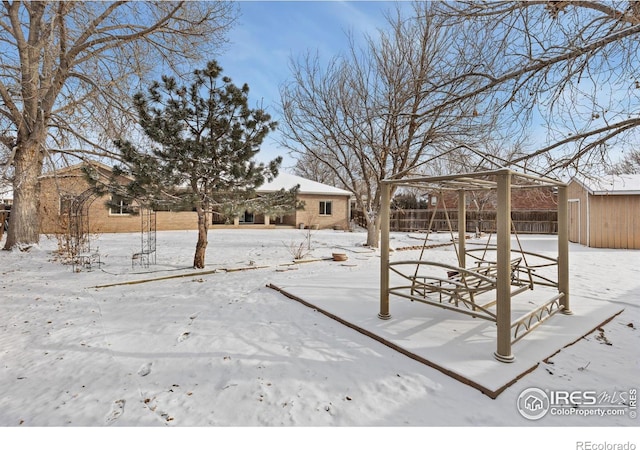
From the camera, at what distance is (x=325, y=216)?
22.8 metres

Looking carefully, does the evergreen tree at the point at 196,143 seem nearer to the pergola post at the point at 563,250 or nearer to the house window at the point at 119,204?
the house window at the point at 119,204

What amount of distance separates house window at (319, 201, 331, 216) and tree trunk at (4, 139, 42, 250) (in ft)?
50.7

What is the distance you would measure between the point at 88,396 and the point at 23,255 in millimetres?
10288

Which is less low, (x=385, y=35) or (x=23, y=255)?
(x=385, y=35)

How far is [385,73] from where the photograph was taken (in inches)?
463

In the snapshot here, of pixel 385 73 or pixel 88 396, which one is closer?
pixel 88 396

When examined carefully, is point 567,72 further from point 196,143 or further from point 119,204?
point 119,204

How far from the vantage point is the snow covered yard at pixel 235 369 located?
2.43 metres

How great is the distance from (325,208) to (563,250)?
18.7 meters

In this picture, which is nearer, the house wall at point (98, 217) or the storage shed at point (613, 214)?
the storage shed at point (613, 214)

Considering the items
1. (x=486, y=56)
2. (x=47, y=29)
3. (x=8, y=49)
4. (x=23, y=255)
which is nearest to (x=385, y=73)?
(x=486, y=56)

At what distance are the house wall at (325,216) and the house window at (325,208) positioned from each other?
178mm

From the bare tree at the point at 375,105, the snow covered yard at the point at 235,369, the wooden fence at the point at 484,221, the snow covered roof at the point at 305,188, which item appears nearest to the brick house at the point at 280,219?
the snow covered roof at the point at 305,188

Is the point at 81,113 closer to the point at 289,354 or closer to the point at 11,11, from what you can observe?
the point at 11,11
